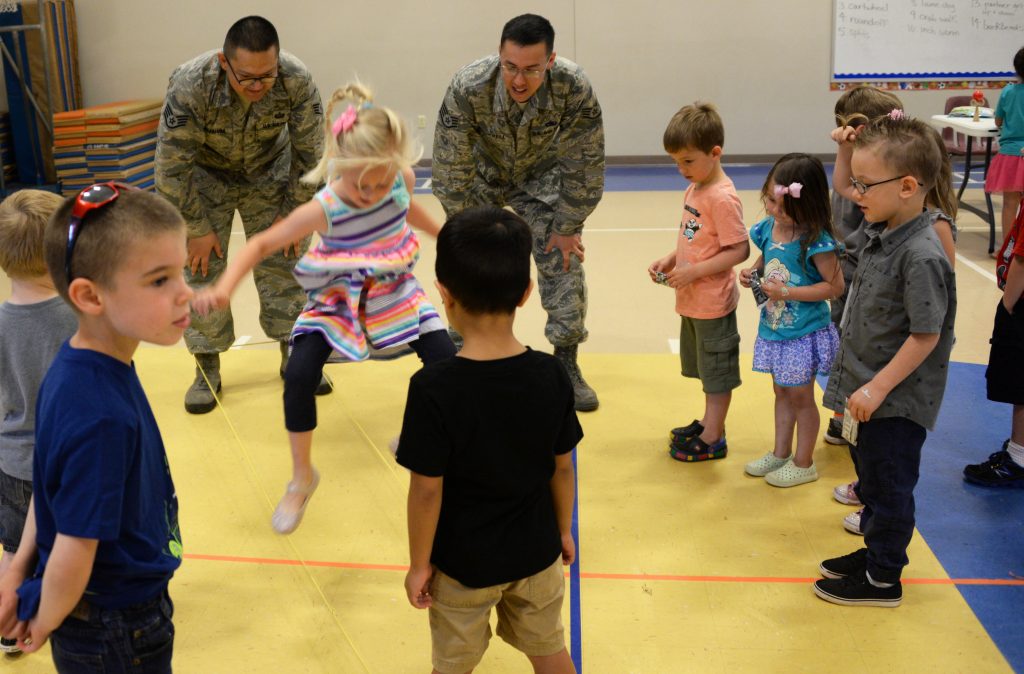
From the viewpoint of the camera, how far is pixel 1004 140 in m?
6.44

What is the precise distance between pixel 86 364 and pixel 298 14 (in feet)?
29.4

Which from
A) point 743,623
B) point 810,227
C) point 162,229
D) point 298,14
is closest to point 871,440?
point 743,623

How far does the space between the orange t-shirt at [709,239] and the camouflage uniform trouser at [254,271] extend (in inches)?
68.3

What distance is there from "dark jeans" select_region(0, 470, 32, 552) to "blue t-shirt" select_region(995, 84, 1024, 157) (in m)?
5.93

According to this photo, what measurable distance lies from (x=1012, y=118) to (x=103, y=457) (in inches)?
246

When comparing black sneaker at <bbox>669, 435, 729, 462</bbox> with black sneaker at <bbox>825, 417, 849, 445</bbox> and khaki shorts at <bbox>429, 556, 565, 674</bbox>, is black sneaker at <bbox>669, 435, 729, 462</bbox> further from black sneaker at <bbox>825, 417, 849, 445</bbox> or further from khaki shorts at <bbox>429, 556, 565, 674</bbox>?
khaki shorts at <bbox>429, 556, 565, 674</bbox>

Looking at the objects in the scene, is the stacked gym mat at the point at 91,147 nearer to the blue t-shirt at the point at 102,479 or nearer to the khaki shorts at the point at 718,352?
the khaki shorts at the point at 718,352

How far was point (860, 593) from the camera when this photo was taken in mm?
2832

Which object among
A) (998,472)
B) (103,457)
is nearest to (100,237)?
(103,457)

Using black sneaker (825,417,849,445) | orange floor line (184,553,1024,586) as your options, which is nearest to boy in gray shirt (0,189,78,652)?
orange floor line (184,553,1024,586)

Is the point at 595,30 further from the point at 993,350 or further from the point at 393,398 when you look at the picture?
the point at 993,350

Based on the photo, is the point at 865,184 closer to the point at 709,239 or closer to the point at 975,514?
the point at 709,239

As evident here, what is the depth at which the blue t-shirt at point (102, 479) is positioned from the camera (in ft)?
5.07

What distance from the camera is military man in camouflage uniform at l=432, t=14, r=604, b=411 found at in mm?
3898
